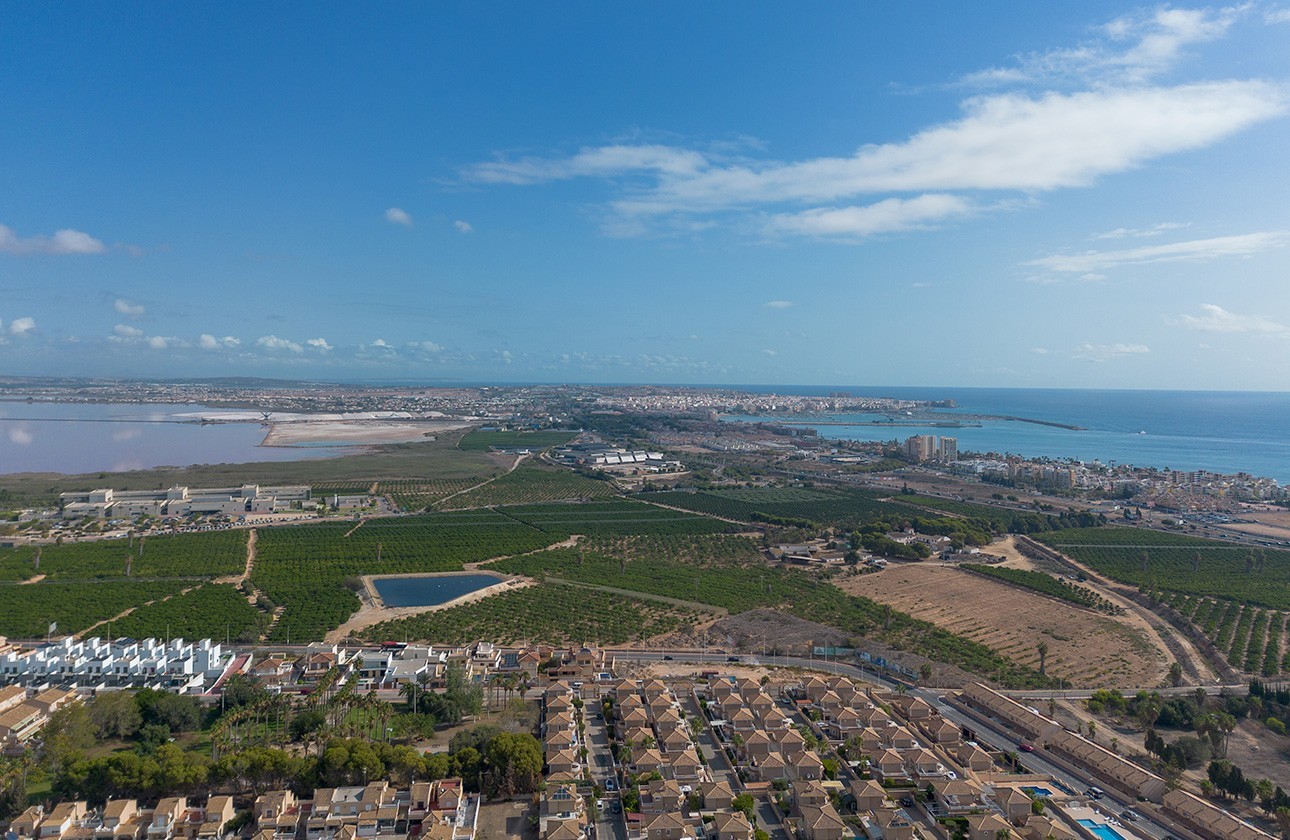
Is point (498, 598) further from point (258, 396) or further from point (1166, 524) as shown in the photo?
point (258, 396)

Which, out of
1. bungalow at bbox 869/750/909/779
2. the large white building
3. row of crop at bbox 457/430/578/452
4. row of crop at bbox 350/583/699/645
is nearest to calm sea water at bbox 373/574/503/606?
row of crop at bbox 350/583/699/645

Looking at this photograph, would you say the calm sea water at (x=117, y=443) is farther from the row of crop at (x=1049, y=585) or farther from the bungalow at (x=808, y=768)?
the bungalow at (x=808, y=768)

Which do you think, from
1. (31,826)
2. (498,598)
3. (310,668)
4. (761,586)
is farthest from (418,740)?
(761,586)

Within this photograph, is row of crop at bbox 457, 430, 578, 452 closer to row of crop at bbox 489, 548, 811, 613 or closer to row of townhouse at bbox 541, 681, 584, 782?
row of crop at bbox 489, 548, 811, 613

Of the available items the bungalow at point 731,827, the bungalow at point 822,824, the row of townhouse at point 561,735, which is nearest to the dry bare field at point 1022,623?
the bungalow at point 822,824

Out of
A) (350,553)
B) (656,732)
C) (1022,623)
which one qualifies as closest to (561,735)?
(656,732)

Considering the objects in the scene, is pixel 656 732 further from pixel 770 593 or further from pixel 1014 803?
pixel 770 593
